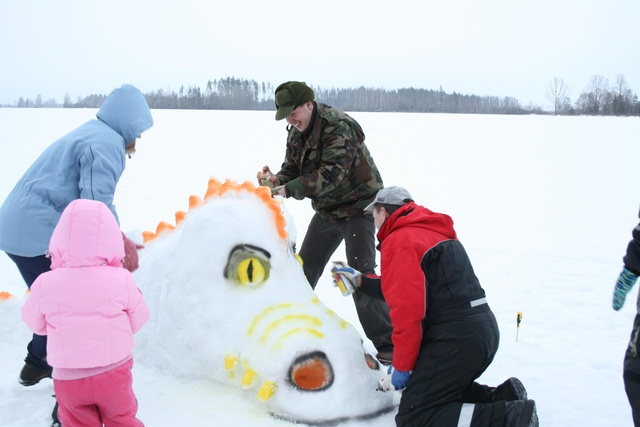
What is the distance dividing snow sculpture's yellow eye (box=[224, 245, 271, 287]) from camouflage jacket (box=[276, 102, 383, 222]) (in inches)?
24.5

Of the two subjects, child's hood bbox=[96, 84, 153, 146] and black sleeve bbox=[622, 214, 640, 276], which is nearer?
black sleeve bbox=[622, 214, 640, 276]

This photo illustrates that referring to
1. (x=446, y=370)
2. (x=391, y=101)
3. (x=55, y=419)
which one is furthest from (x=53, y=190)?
(x=391, y=101)

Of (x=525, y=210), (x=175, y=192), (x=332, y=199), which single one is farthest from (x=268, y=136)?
(x=332, y=199)

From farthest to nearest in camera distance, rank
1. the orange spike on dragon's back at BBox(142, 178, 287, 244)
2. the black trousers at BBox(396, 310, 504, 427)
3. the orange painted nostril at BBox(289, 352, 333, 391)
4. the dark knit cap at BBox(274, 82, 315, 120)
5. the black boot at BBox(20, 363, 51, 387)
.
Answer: the dark knit cap at BBox(274, 82, 315, 120)
the orange spike on dragon's back at BBox(142, 178, 287, 244)
the black boot at BBox(20, 363, 51, 387)
the orange painted nostril at BBox(289, 352, 333, 391)
the black trousers at BBox(396, 310, 504, 427)

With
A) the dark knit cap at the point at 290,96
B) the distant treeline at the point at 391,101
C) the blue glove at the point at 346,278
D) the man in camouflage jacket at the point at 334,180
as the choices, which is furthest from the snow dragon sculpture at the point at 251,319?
the distant treeline at the point at 391,101

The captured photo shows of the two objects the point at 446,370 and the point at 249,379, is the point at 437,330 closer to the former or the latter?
the point at 446,370

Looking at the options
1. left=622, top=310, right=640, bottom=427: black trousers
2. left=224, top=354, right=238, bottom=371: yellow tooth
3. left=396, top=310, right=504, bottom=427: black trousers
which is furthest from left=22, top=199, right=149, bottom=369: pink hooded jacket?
left=622, top=310, right=640, bottom=427: black trousers

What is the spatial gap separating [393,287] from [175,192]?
1061 centimetres

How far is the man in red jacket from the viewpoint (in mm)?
2584

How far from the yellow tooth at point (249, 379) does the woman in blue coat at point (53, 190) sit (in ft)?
3.04

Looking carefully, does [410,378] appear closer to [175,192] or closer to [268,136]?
[175,192]

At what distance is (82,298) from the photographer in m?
2.17

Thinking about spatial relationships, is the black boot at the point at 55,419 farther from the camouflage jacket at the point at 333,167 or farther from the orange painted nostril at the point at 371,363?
the camouflage jacket at the point at 333,167

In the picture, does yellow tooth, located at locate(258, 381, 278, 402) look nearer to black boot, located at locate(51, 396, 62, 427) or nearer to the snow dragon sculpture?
the snow dragon sculpture
